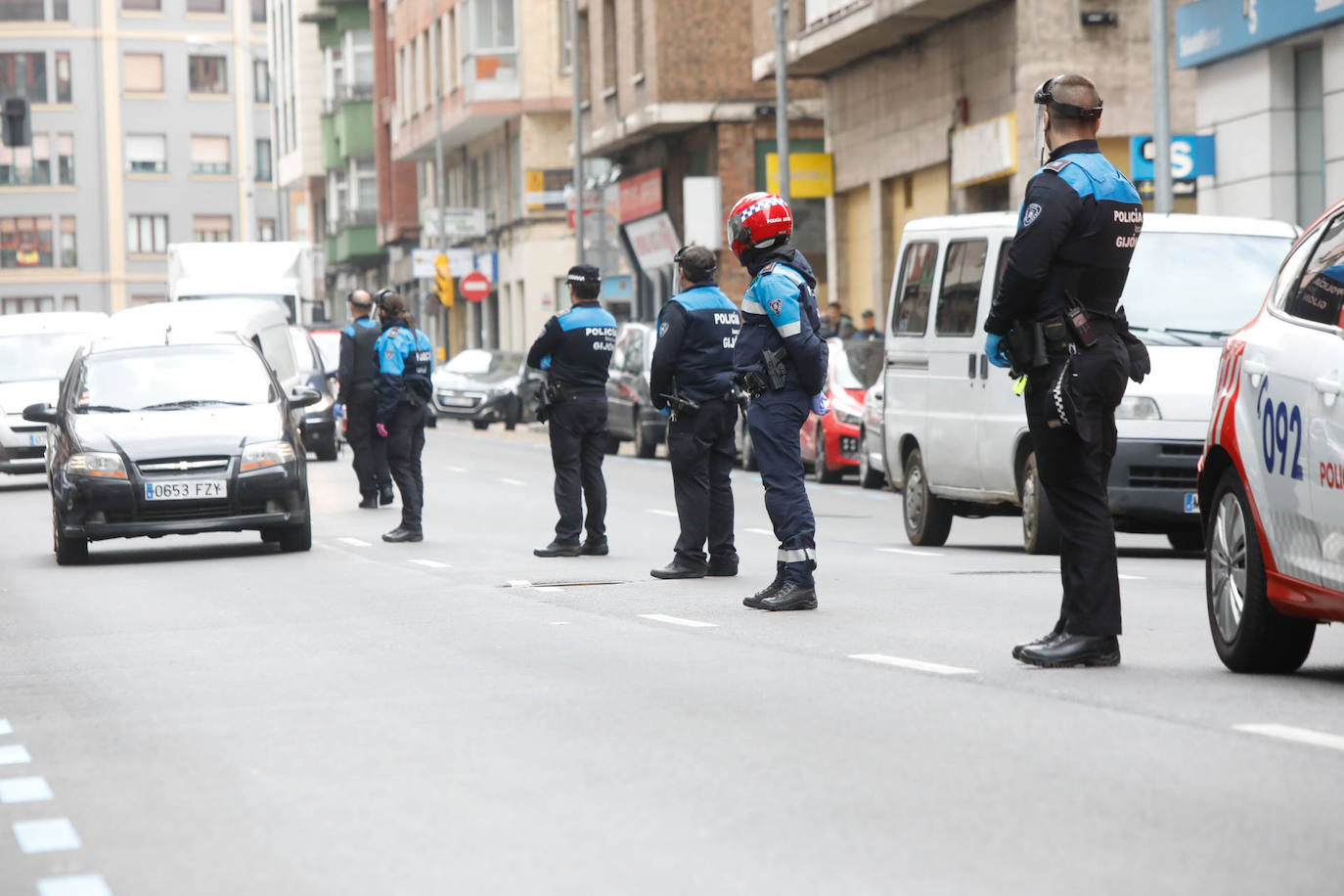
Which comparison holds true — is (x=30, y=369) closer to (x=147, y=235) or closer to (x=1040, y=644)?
(x=1040, y=644)

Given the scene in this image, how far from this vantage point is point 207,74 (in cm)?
10719

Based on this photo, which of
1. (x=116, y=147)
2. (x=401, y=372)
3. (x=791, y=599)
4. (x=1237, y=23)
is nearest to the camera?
(x=791, y=599)

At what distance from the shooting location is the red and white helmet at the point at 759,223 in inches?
474

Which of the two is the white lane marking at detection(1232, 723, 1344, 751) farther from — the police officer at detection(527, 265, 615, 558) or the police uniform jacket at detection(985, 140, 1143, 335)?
the police officer at detection(527, 265, 615, 558)

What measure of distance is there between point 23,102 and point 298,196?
66900 millimetres

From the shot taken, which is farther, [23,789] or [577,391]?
[577,391]

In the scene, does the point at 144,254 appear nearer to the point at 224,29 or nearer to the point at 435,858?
the point at 224,29

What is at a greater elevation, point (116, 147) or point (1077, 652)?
point (116, 147)

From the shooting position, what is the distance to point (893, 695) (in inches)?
339

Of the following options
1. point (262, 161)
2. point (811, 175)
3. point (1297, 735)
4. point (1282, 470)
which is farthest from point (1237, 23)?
point (262, 161)

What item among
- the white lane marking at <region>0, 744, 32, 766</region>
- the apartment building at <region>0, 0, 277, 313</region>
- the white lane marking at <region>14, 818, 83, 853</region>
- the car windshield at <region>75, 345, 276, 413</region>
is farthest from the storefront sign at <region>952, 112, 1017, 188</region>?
the apartment building at <region>0, 0, 277, 313</region>

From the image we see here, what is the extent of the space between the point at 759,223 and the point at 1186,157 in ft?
55.2

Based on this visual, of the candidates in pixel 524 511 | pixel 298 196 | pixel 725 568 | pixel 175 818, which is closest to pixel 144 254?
pixel 298 196

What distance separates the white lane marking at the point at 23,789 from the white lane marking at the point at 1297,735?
350 centimetres
